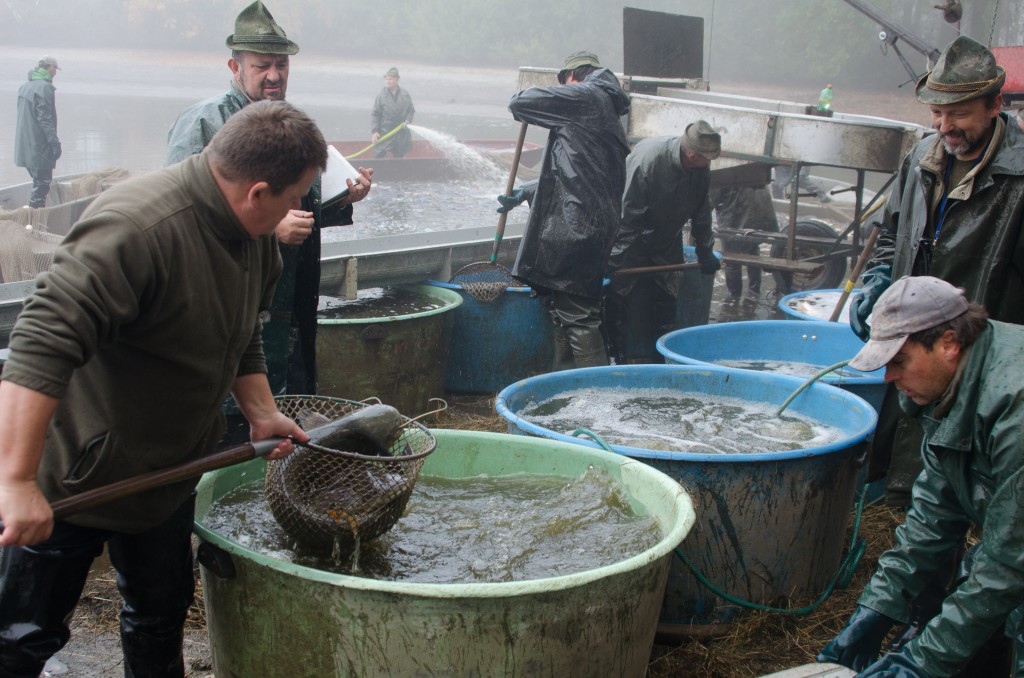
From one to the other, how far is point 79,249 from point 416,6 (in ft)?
143

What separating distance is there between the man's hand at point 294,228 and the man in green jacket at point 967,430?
2.04m

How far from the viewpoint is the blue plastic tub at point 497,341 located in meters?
6.54

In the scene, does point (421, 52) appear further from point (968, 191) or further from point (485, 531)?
point (485, 531)

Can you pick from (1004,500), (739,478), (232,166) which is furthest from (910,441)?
(232,166)

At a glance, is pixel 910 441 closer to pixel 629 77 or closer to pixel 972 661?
pixel 972 661

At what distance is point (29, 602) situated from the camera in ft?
7.68

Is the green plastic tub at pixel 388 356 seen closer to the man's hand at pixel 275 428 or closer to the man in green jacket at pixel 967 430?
the man's hand at pixel 275 428

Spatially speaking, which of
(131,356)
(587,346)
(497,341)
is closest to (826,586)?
(587,346)

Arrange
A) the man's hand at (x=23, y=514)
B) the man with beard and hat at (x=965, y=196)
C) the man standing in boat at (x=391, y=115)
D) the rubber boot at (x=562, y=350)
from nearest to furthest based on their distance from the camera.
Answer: the man's hand at (x=23, y=514)
the man with beard and hat at (x=965, y=196)
the rubber boot at (x=562, y=350)
the man standing in boat at (x=391, y=115)

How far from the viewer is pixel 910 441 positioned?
13.9ft

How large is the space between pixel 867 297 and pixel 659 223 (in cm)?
298

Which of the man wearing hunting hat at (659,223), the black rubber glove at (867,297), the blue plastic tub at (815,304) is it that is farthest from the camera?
the blue plastic tub at (815,304)

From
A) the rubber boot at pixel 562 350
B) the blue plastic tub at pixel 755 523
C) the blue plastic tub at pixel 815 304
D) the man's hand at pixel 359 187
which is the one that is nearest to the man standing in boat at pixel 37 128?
the rubber boot at pixel 562 350

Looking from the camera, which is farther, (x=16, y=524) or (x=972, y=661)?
(x=972, y=661)
